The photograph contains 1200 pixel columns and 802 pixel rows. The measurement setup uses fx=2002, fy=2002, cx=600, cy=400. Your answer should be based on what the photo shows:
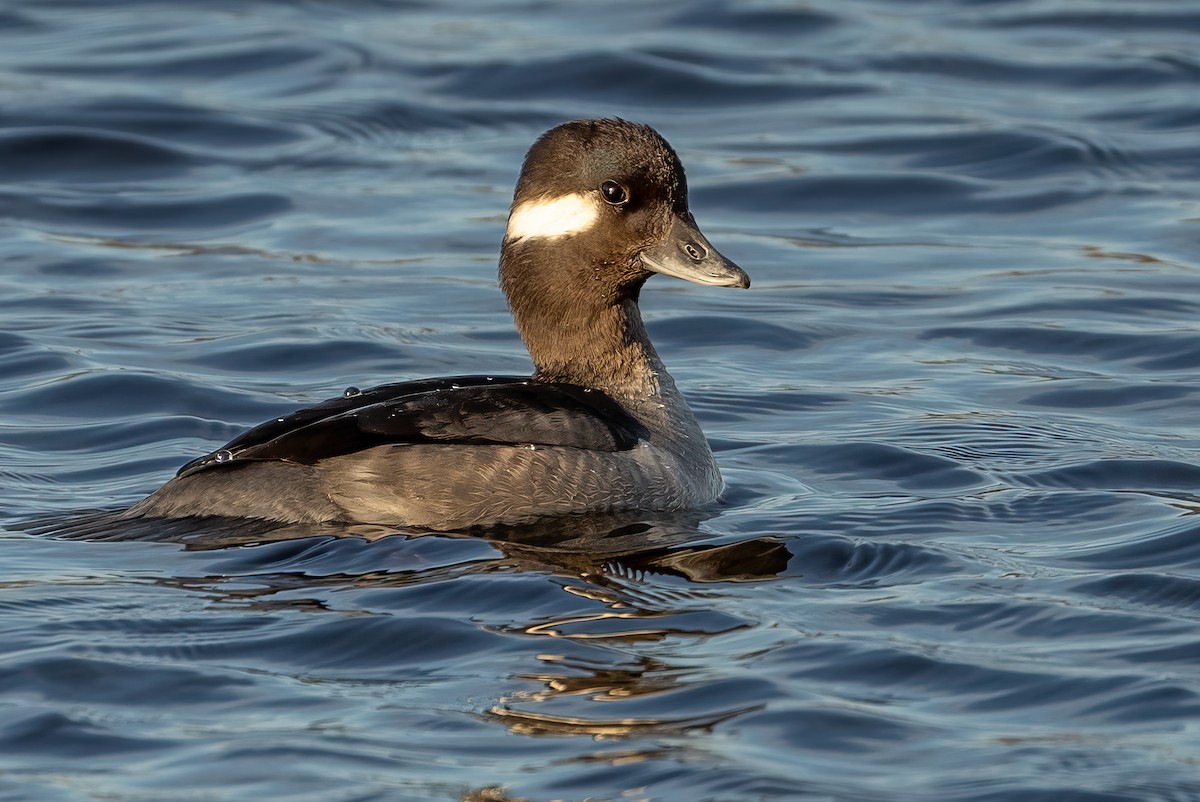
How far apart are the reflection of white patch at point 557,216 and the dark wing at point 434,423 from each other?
66 centimetres

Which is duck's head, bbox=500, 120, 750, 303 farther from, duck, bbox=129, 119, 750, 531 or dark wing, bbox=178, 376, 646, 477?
dark wing, bbox=178, 376, 646, 477

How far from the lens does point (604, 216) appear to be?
7.60 meters

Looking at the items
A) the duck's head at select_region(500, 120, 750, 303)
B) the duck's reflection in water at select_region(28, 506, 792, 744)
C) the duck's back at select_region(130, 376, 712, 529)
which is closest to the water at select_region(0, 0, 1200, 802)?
the duck's reflection in water at select_region(28, 506, 792, 744)

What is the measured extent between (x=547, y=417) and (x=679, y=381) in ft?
8.61

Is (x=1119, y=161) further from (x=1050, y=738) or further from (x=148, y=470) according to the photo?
(x=1050, y=738)

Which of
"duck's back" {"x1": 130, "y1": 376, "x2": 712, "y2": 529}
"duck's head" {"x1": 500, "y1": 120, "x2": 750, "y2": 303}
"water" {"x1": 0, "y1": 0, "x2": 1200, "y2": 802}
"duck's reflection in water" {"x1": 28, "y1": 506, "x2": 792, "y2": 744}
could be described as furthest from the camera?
"duck's head" {"x1": 500, "y1": 120, "x2": 750, "y2": 303}

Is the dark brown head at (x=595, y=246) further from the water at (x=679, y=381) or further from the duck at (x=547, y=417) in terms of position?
the water at (x=679, y=381)

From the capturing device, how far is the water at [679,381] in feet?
17.3

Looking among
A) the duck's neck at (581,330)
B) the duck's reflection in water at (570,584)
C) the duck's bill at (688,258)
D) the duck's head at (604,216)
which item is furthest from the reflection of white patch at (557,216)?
the duck's reflection in water at (570,584)

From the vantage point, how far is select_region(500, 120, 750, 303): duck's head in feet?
24.8

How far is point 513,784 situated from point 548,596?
136 centimetres

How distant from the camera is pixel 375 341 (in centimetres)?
1008

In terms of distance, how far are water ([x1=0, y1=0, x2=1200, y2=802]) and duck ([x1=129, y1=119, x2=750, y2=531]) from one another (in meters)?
0.17

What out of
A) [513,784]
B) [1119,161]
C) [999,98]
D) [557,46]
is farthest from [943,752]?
[557,46]
